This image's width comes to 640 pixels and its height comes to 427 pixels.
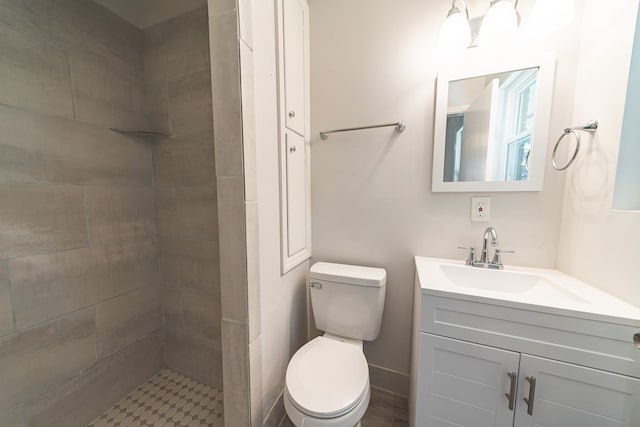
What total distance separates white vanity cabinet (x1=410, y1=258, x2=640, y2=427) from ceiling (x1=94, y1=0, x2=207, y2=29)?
2.13 meters

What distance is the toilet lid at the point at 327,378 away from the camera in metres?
0.86

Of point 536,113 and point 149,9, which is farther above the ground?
point 149,9

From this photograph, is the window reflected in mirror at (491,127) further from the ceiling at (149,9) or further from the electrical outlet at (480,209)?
the ceiling at (149,9)

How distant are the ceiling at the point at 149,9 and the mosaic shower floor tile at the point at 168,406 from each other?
2.44 metres

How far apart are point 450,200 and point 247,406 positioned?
1.42 m

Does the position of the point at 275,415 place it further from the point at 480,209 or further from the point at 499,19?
the point at 499,19

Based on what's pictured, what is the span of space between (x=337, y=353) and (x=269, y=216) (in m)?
0.80

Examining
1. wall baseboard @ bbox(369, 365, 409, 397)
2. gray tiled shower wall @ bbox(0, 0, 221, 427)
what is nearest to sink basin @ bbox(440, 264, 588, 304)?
wall baseboard @ bbox(369, 365, 409, 397)

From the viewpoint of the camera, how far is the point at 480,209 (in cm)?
117

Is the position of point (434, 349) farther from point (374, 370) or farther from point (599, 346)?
Result: point (374, 370)

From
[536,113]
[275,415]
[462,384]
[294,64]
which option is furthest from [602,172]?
[275,415]

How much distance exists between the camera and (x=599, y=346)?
69 centimetres

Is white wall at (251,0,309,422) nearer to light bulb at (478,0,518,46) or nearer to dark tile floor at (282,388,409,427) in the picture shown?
dark tile floor at (282,388,409,427)

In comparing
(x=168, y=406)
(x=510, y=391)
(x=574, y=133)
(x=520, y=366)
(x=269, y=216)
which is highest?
(x=574, y=133)
